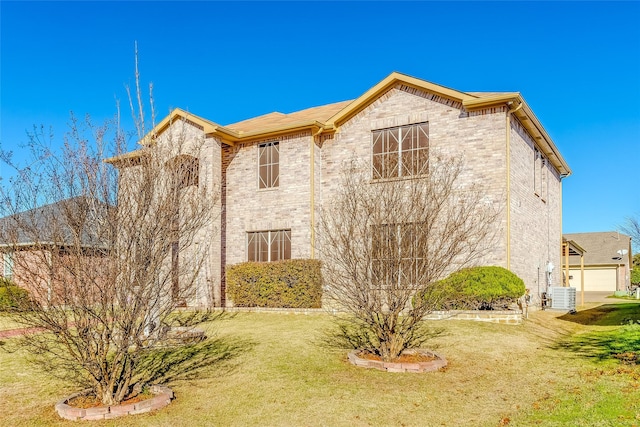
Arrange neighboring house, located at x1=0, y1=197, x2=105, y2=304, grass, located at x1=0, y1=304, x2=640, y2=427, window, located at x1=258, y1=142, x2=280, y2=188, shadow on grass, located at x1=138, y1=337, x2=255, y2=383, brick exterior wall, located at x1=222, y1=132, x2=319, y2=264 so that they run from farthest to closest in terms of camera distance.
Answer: window, located at x1=258, y1=142, x2=280, y2=188
brick exterior wall, located at x1=222, y1=132, x2=319, y2=264
shadow on grass, located at x1=138, y1=337, x2=255, y2=383
grass, located at x1=0, y1=304, x2=640, y2=427
neighboring house, located at x1=0, y1=197, x2=105, y2=304

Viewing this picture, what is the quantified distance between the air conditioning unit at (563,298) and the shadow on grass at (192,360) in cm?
1256

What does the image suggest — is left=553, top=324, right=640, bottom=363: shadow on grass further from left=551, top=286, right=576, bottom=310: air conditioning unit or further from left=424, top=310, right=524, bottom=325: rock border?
left=551, top=286, right=576, bottom=310: air conditioning unit

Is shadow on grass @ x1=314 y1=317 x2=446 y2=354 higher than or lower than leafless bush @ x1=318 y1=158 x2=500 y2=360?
lower

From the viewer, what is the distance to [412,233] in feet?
27.9

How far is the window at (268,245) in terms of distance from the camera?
18016 millimetres

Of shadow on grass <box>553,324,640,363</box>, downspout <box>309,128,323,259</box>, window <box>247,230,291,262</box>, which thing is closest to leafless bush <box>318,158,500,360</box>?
shadow on grass <box>553,324,640,363</box>

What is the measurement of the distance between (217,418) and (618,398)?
522cm

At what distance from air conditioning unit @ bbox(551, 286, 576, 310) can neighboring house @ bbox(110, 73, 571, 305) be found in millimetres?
675

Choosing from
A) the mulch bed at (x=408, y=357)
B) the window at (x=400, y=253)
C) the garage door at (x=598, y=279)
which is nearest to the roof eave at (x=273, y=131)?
the window at (x=400, y=253)

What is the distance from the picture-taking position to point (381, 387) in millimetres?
7340

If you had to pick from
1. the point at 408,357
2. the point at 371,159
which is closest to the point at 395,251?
the point at 408,357

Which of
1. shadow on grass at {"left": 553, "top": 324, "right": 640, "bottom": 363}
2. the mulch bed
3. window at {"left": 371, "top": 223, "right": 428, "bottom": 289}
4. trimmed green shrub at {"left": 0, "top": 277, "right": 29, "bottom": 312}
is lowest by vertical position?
shadow on grass at {"left": 553, "top": 324, "right": 640, "bottom": 363}

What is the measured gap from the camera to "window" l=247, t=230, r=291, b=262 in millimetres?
18016

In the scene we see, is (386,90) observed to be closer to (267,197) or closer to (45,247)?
(267,197)
